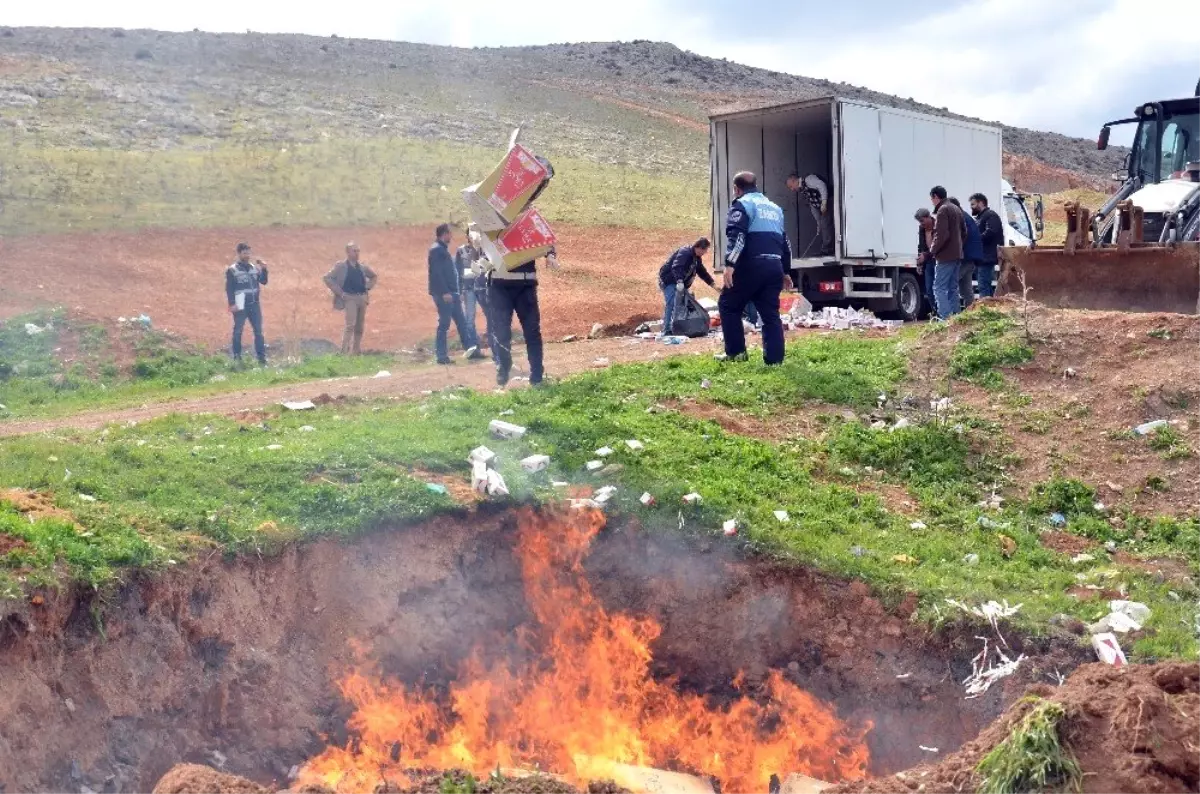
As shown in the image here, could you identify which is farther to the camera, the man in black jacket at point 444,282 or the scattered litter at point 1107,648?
the man in black jacket at point 444,282

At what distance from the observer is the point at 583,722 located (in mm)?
6734

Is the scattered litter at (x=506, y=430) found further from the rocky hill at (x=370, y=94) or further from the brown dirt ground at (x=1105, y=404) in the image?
the rocky hill at (x=370, y=94)

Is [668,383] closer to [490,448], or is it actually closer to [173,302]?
[490,448]

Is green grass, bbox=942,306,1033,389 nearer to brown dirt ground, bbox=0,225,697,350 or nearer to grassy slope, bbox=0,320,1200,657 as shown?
grassy slope, bbox=0,320,1200,657

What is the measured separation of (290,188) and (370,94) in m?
18.5

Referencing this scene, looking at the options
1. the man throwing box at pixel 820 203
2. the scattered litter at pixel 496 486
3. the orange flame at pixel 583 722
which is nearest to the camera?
the orange flame at pixel 583 722

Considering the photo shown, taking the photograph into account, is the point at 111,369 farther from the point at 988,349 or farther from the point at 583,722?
the point at 988,349

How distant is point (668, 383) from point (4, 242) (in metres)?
13.6

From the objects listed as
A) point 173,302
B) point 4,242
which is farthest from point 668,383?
point 4,242

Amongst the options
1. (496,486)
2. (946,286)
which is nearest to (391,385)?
(496,486)

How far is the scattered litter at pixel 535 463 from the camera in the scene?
7887mm

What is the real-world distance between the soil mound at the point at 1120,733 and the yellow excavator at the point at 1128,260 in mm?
6676

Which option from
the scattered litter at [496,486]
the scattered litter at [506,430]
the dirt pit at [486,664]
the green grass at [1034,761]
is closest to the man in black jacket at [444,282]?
the scattered litter at [506,430]

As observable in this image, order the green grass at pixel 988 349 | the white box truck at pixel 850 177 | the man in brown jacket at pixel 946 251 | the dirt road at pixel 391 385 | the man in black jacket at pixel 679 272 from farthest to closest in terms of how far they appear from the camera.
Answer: the white box truck at pixel 850 177
the man in black jacket at pixel 679 272
the man in brown jacket at pixel 946 251
the dirt road at pixel 391 385
the green grass at pixel 988 349
